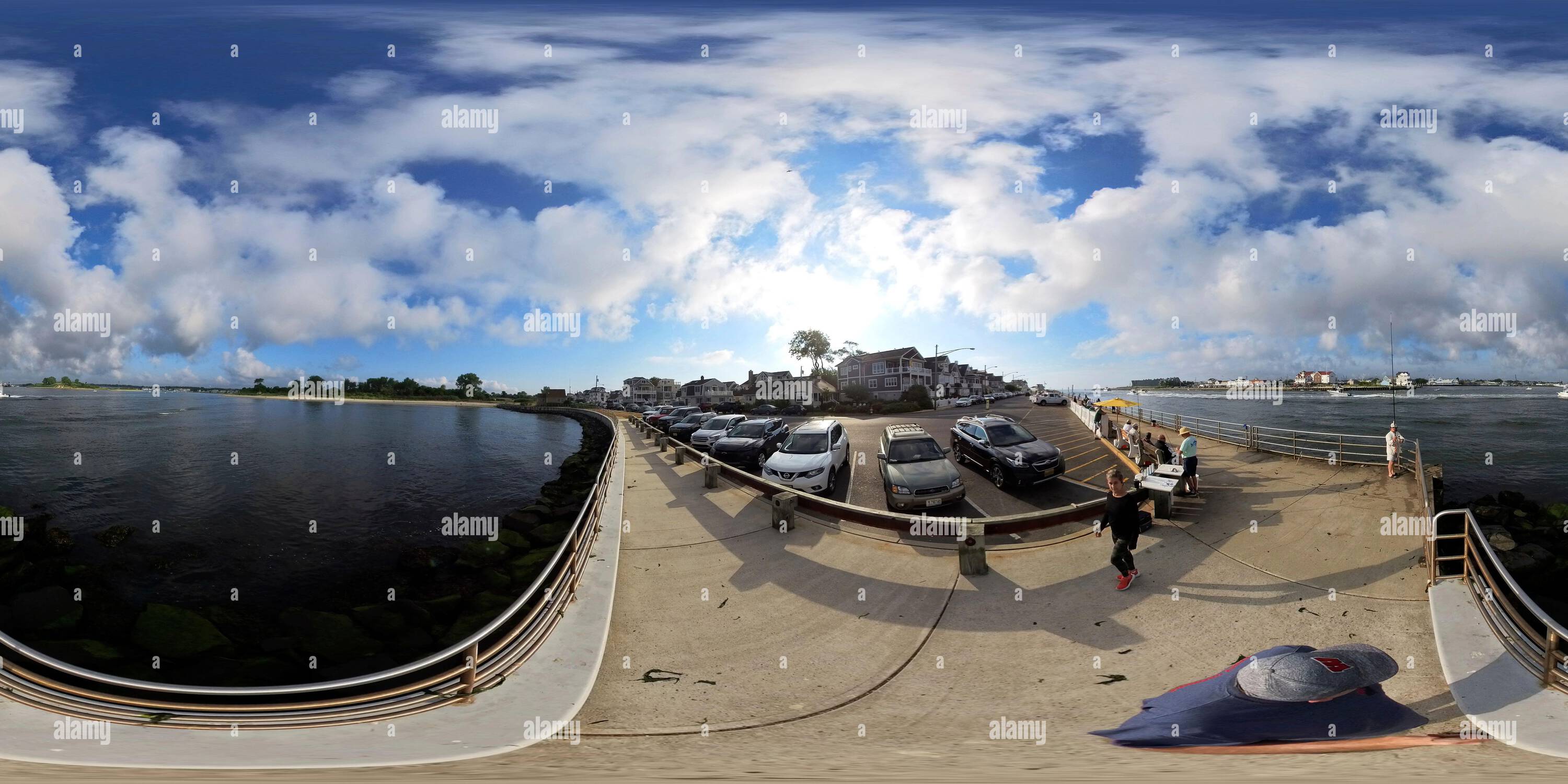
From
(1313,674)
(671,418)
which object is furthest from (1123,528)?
(671,418)

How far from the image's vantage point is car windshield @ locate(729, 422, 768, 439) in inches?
726

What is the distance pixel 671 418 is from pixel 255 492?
19.0 m

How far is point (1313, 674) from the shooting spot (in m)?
4.43

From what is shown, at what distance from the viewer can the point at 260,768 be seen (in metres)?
4.09

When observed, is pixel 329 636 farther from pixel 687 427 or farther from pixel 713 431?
pixel 687 427

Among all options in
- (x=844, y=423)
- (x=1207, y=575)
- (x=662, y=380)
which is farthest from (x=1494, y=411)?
(x=662, y=380)

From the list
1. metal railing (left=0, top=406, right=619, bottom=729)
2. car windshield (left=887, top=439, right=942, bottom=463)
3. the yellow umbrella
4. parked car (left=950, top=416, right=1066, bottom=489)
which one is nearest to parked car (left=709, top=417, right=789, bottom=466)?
car windshield (left=887, top=439, right=942, bottom=463)

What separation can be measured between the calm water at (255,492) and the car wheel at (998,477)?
15100mm

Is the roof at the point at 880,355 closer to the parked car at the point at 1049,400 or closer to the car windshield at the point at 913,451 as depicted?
the parked car at the point at 1049,400

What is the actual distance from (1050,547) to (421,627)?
1053 cm

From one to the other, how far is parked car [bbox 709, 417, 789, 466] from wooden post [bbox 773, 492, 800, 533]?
524cm

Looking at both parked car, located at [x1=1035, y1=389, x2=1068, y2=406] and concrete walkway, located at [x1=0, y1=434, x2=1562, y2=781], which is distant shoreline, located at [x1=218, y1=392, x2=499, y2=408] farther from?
concrete walkway, located at [x1=0, y1=434, x2=1562, y2=781]

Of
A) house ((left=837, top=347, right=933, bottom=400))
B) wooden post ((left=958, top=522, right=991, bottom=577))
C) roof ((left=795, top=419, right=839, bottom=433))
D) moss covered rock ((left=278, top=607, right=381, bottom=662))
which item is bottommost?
moss covered rock ((left=278, top=607, right=381, bottom=662))

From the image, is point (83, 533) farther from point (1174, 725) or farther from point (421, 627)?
point (1174, 725)
